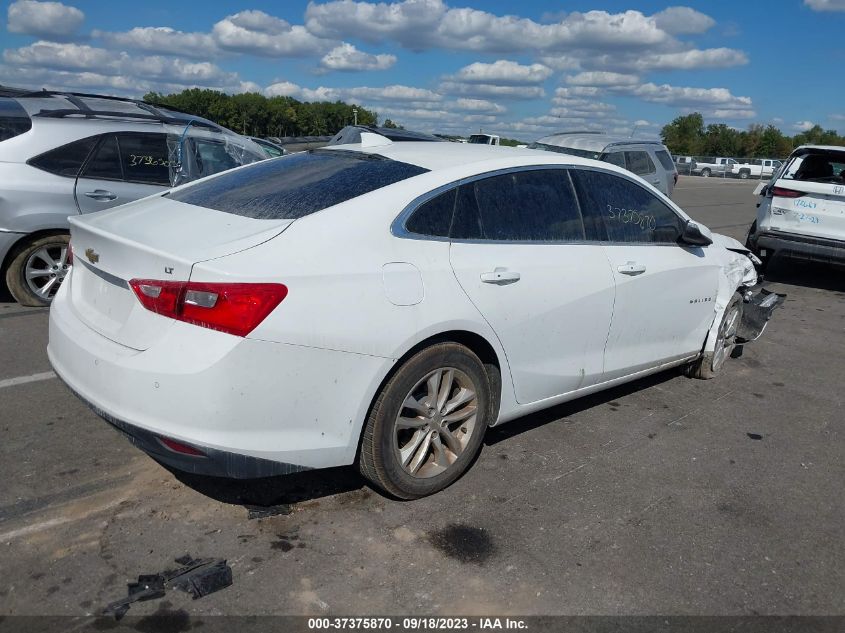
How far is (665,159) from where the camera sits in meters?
15.1

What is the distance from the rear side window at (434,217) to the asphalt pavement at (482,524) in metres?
1.29

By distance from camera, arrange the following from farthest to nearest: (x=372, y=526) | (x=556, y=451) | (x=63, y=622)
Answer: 1. (x=556, y=451)
2. (x=372, y=526)
3. (x=63, y=622)

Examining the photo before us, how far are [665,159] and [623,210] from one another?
1123 centimetres

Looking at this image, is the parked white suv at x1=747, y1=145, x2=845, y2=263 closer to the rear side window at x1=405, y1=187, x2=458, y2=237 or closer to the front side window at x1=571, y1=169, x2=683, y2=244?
the front side window at x1=571, y1=169, x2=683, y2=244

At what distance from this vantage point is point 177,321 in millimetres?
2984

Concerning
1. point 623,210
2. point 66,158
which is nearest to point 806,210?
point 623,210

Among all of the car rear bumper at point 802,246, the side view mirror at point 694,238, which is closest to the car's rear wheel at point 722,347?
the side view mirror at point 694,238

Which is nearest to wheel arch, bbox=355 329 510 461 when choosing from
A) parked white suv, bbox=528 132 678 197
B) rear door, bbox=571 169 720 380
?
rear door, bbox=571 169 720 380

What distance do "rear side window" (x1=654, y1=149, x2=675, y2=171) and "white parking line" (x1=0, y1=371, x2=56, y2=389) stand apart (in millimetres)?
12250

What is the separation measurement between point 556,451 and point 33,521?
8.73 ft

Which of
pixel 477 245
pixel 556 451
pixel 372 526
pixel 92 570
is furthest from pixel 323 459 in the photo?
pixel 556 451

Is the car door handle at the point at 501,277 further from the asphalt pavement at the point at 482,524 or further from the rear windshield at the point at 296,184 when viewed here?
the asphalt pavement at the point at 482,524

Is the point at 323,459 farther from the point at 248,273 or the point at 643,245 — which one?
the point at 643,245

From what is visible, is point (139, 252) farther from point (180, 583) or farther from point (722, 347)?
point (722, 347)
